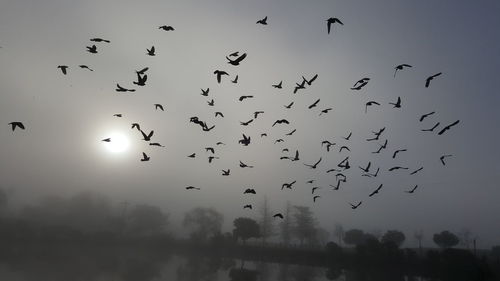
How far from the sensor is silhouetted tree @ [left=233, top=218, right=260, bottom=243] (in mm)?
100688

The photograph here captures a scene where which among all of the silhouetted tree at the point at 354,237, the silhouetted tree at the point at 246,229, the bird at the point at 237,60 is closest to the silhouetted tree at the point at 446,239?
the silhouetted tree at the point at 354,237

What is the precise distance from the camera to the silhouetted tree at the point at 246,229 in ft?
330

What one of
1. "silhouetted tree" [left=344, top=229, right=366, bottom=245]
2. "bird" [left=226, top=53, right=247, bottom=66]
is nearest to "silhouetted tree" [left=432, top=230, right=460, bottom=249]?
"silhouetted tree" [left=344, top=229, right=366, bottom=245]

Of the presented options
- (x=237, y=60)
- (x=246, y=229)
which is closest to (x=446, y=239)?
(x=246, y=229)

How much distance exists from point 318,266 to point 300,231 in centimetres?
6731

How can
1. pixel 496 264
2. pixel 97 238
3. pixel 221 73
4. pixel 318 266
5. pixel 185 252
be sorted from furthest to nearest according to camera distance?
pixel 97 238, pixel 185 252, pixel 318 266, pixel 496 264, pixel 221 73

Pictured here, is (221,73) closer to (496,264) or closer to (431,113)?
(431,113)

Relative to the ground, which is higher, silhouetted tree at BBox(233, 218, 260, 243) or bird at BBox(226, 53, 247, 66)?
bird at BBox(226, 53, 247, 66)

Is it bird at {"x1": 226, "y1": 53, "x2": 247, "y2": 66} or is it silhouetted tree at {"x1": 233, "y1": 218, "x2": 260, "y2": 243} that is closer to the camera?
bird at {"x1": 226, "y1": 53, "x2": 247, "y2": 66}

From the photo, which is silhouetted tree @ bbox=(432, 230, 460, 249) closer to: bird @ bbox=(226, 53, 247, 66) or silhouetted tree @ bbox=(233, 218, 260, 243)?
silhouetted tree @ bbox=(233, 218, 260, 243)

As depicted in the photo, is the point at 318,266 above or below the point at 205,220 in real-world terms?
below

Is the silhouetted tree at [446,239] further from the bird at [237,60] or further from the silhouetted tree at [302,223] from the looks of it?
the bird at [237,60]

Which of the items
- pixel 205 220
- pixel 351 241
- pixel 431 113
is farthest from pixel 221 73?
pixel 351 241

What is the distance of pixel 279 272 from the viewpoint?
7812cm
